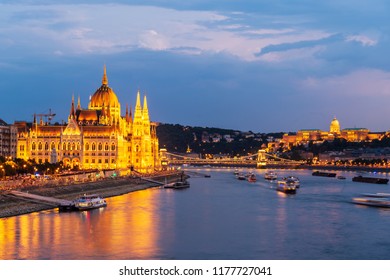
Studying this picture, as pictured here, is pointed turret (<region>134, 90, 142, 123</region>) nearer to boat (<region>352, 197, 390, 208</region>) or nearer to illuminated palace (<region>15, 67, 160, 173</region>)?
illuminated palace (<region>15, 67, 160, 173</region>)

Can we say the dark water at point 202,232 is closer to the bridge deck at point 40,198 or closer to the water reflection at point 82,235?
the water reflection at point 82,235

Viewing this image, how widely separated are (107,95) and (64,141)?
12.7m

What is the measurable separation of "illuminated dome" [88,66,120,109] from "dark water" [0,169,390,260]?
165 feet

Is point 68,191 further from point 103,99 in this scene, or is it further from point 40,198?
point 103,99

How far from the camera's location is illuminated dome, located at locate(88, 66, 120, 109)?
95688 millimetres

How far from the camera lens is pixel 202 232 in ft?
104

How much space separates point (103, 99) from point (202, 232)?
217 ft

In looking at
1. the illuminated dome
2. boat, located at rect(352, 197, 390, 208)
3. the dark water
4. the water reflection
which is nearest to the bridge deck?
the water reflection

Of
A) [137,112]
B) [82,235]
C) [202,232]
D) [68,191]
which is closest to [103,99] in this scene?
[137,112]

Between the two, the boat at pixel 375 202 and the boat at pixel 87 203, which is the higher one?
the boat at pixel 87 203

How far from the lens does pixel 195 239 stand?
29.6 m

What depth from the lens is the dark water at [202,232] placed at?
86.5ft

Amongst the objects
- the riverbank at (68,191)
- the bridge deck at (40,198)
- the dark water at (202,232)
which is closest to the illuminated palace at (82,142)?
the riverbank at (68,191)

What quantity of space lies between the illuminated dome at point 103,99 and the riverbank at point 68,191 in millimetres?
22798
